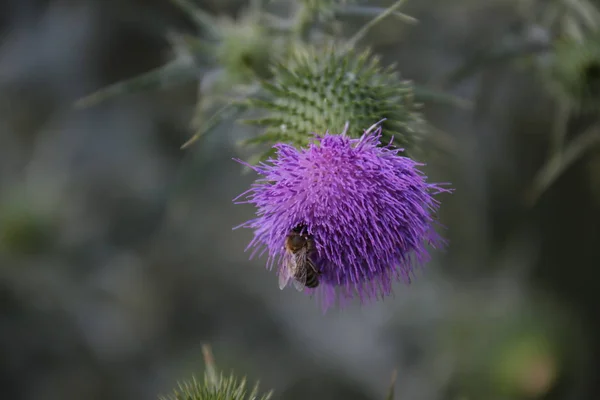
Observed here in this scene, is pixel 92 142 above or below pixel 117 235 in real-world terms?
above

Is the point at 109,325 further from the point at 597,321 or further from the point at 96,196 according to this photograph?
the point at 597,321

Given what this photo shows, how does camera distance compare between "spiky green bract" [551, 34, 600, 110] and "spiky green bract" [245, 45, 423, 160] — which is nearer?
"spiky green bract" [245, 45, 423, 160]

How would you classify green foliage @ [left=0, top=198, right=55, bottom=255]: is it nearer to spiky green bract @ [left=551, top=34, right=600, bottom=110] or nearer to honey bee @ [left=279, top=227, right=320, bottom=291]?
honey bee @ [left=279, top=227, right=320, bottom=291]

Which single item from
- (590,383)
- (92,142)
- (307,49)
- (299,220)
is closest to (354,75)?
(307,49)

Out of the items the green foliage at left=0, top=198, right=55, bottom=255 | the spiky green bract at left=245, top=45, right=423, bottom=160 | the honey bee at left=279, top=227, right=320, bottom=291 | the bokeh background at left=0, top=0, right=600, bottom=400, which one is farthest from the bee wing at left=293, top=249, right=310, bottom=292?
the green foliage at left=0, top=198, right=55, bottom=255

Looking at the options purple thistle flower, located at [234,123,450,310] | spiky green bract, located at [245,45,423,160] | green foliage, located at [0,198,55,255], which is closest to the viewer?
purple thistle flower, located at [234,123,450,310]

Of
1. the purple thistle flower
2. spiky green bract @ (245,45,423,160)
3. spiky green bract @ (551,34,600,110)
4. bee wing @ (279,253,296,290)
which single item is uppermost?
spiky green bract @ (551,34,600,110)

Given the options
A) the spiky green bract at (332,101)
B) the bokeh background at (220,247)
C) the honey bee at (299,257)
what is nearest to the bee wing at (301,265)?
the honey bee at (299,257)

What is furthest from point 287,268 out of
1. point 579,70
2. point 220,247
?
point 220,247
